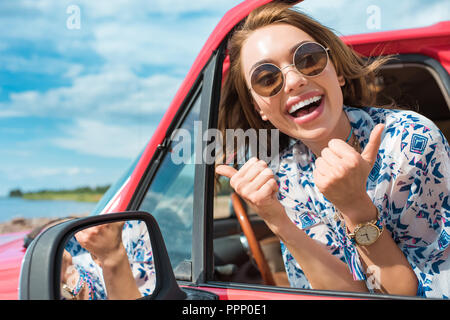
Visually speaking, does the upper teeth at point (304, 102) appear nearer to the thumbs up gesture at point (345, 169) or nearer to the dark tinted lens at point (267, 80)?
the dark tinted lens at point (267, 80)

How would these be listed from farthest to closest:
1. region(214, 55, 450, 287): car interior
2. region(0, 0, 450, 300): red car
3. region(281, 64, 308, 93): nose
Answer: region(214, 55, 450, 287): car interior → region(281, 64, 308, 93): nose → region(0, 0, 450, 300): red car

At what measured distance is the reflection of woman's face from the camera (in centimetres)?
132

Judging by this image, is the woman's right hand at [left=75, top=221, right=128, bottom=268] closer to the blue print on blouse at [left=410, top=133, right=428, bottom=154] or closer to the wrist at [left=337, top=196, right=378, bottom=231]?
the wrist at [left=337, top=196, right=378, bottom=231]

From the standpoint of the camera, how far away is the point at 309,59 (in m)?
1.32

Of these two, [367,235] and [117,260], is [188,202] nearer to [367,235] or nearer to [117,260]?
[117,260]

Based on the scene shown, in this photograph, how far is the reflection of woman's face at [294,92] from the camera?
1.32m

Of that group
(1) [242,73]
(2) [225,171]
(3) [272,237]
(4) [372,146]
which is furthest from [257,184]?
(3) [272,237]

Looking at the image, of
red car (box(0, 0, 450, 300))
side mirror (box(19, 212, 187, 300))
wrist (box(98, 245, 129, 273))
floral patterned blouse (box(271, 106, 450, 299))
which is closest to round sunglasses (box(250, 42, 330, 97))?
red car (box(0, 0, 450, 300))

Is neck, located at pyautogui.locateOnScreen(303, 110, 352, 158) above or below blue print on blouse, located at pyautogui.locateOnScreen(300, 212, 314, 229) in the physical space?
above

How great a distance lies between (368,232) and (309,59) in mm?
635

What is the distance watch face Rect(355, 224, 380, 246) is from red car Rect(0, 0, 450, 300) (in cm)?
18
